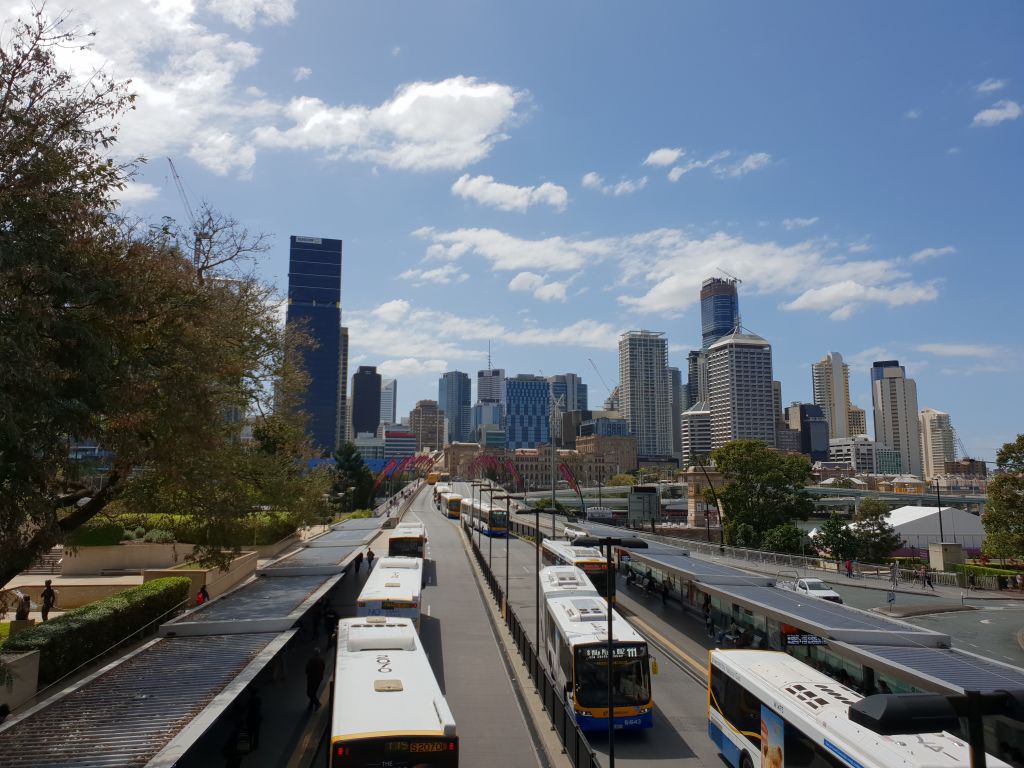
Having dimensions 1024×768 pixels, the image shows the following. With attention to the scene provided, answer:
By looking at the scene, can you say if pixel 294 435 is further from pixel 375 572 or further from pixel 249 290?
pixel 375 572

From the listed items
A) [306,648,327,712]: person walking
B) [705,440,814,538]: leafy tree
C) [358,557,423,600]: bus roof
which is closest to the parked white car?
[358,557,423,600]: bus roof

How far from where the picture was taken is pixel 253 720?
1469 cm

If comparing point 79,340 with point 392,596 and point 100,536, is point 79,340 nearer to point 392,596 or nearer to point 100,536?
point 392,596

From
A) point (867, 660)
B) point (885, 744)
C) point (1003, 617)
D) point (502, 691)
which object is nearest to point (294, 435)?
point (502, 691)

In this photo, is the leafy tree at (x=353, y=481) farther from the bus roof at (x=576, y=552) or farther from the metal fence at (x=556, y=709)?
the metal fence at (x=556, y=709)

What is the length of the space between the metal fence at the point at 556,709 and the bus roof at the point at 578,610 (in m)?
1.27

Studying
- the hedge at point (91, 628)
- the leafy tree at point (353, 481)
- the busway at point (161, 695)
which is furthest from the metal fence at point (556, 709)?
the leafy tree at point (353, 481)

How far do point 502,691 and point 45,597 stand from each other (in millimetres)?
17164

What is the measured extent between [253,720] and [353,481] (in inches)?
3199

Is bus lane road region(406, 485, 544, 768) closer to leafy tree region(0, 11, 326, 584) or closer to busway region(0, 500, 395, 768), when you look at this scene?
busway region(0, 500, 395, 768)

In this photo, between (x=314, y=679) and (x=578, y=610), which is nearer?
(x=314, y=679)

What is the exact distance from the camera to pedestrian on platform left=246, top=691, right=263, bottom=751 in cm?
1462

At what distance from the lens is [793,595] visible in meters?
22.4

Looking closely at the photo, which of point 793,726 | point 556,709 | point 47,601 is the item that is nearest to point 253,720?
point 556,709
